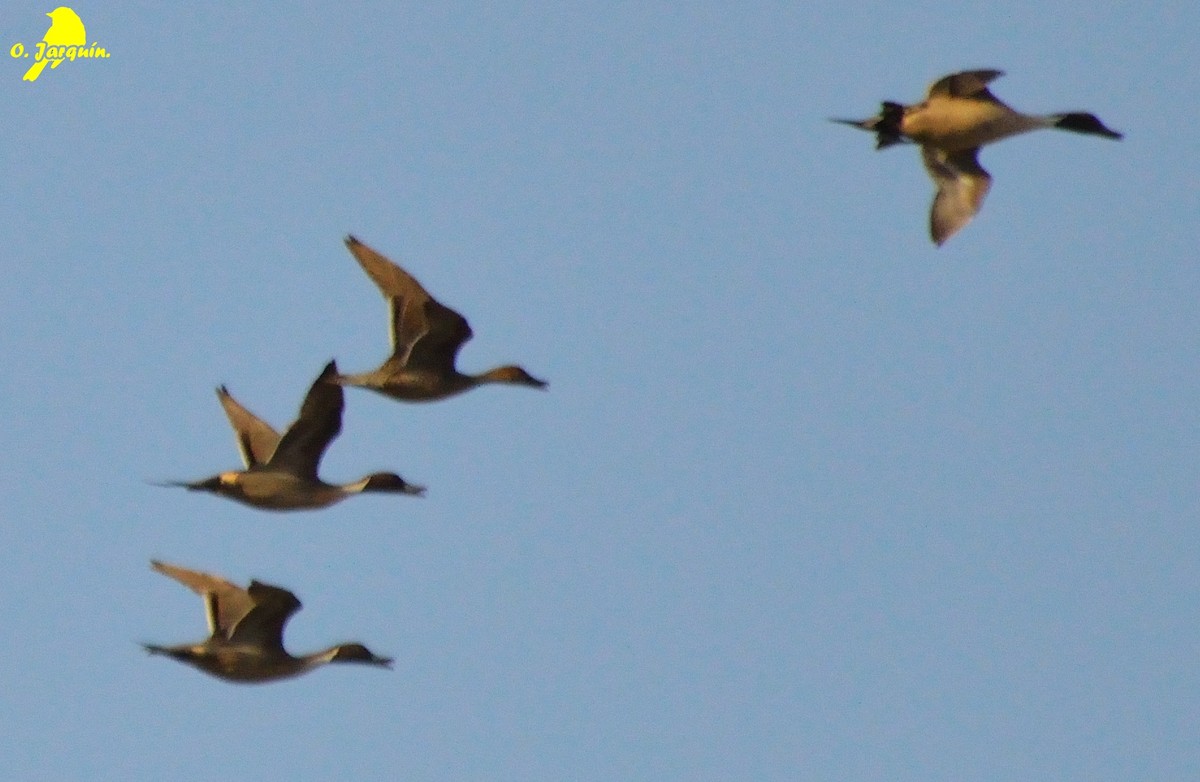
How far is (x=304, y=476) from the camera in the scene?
2750cm

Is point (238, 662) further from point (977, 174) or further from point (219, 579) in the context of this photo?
point (977, 174)

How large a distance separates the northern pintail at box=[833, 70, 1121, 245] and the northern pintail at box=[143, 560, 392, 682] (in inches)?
287

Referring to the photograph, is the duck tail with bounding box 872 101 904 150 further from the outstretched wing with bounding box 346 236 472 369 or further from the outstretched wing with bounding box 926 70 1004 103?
the outstretched wing with bounding box 346 236 472 369

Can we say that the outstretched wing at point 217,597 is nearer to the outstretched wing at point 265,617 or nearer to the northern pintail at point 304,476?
the outstretched wing at point 265,617

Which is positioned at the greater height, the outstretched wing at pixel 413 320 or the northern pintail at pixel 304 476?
the outstretched wing at pixel 413 320

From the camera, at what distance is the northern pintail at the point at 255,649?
88.4ft

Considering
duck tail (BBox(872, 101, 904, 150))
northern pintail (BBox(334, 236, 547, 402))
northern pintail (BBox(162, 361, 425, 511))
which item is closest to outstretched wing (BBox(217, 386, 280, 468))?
northern pintail (BBox(162, 361, 425, 511))

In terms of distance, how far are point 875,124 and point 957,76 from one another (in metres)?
1.19

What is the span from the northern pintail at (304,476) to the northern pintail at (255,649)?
1.04 m

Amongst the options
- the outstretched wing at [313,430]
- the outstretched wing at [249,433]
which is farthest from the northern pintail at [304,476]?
the outstretched wing at [249,433]

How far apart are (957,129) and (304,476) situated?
753 centimetres

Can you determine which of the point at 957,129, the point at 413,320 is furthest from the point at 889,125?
the point at 413,320

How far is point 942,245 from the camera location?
26.4m

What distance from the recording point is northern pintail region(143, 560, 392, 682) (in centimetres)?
2695
